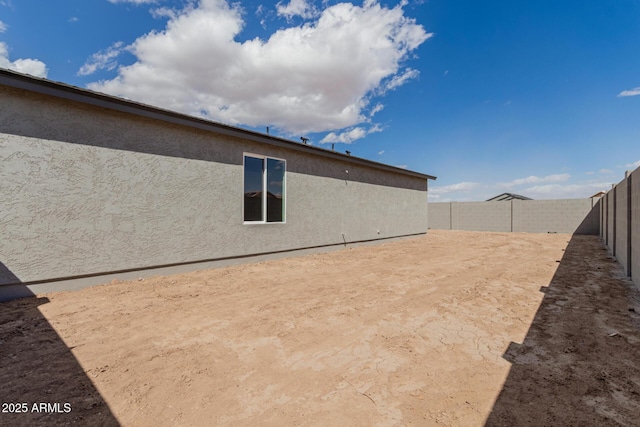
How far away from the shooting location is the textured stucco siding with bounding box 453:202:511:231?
20.6 metres

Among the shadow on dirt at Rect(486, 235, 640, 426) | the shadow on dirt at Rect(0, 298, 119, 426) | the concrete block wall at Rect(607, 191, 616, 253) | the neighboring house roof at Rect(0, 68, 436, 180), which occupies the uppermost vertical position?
the neighboring house roof at Rect(0, 68, 436, 180)

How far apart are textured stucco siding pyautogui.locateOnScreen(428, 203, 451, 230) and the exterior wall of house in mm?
18568

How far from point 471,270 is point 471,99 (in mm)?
12150

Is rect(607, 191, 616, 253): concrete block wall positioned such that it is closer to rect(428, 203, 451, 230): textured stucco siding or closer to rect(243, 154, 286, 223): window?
rect(243, 154, 286, 223): window

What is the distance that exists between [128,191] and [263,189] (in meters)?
3.40

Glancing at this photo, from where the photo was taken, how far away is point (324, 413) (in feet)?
6.49

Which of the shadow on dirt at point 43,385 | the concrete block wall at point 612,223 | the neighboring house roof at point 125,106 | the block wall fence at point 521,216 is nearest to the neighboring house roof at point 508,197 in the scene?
the block wall fence at point 521,216

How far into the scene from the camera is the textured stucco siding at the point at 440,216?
23.4 meters

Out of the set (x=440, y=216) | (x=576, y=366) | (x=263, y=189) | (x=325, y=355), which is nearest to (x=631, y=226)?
(x=576, y=366)

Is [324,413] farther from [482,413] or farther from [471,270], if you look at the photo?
[471,270]

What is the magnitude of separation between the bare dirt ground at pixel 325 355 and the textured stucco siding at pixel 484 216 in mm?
17008

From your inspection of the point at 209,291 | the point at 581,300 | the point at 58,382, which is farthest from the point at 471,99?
the point at 58,382

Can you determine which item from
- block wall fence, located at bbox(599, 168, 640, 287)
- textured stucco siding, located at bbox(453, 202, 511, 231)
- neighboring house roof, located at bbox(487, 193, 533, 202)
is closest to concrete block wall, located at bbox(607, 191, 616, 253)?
block wall fence, located at bbox(599, 168, 640, 287)

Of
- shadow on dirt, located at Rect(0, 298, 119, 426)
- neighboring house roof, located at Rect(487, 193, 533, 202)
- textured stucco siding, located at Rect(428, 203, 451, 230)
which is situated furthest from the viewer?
neighboring house roof, located at Rect(487, 193, 533, 202)
